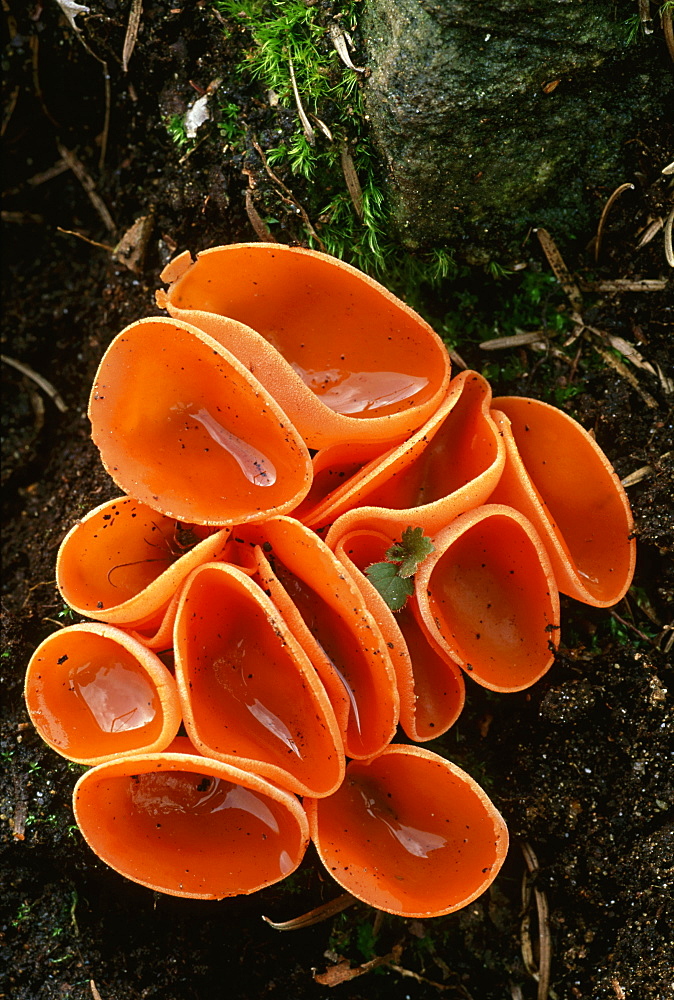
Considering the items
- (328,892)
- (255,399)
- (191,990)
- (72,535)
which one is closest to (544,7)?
(255,399)

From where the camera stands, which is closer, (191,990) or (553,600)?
(553,600)

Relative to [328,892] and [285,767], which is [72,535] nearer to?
[285,767]

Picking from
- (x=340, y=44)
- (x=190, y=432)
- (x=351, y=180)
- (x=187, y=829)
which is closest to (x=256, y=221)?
(x=351, y=180)

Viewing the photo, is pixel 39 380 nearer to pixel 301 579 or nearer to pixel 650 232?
pixel 301 579

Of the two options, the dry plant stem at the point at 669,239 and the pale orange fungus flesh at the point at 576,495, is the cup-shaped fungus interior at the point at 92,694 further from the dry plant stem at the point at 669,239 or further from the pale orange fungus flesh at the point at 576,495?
the dry plant stem at the point at 669,239

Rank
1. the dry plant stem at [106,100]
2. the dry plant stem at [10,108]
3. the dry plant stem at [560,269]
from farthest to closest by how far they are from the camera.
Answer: the dry plant stem at [10,108], the dry plant stem at [106,100], the dry plant stem at [560,269]

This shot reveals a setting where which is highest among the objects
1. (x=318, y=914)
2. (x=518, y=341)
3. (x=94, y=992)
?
(x=518, y=341)

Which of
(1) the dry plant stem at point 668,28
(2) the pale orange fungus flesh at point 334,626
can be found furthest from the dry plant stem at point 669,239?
(2) the pale orange fungus flesh at point 334,626
